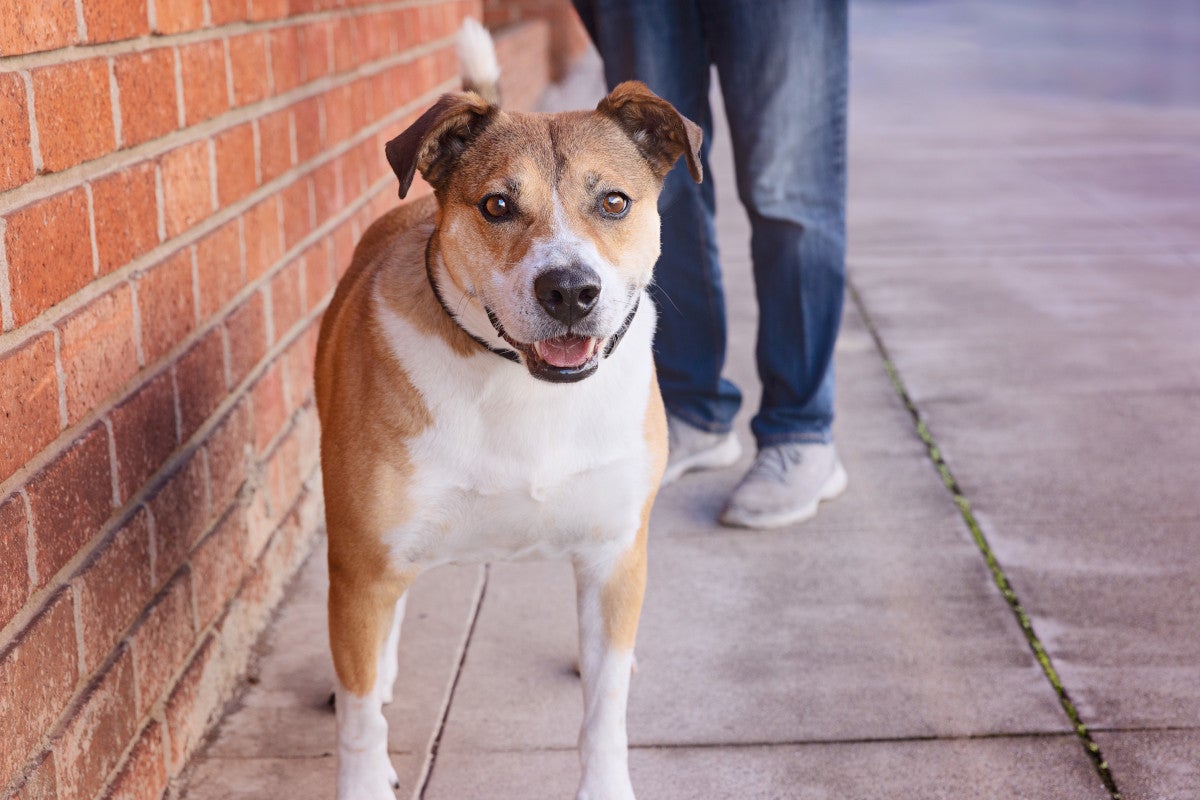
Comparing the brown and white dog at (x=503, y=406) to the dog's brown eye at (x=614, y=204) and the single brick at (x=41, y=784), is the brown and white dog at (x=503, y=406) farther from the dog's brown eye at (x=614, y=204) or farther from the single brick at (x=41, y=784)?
the single brick at (x=41, y=784)

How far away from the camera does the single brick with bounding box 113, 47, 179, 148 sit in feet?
Result: 7.71

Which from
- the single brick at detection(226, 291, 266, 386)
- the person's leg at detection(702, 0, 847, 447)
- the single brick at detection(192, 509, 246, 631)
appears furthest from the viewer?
the person's leg at detection(702, 0, 847, 447)

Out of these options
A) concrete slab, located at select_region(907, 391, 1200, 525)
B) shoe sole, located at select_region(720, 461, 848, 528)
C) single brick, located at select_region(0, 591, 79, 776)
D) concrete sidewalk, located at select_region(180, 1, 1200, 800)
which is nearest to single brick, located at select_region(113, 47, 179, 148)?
single brick, located at select_region(0, 591, 79, 776)

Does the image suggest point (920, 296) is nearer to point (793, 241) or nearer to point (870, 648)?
point (793, 241)

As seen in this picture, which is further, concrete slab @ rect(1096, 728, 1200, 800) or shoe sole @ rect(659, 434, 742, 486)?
shoe sole @ rect(659, 434, 742, 486)

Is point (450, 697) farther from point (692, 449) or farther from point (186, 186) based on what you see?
point (692, 449)

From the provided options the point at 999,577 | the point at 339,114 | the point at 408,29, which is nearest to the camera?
the point at 999,577

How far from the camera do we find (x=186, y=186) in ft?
8.78

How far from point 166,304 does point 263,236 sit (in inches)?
26.1

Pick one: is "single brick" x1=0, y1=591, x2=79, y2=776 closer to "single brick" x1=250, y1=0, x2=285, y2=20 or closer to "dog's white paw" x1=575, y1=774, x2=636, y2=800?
"dog's white paw" x1=575, y1=774, x2=636, y2=800

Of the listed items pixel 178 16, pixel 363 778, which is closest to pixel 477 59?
pixel 178 16

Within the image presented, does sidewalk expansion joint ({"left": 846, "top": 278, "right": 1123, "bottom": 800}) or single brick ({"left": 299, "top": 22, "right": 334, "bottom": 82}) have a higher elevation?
single brick ({"left": 299, "top": 22, "right": 334, "bottom": 82})

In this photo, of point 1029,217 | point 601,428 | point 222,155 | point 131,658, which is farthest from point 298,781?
point 1029,217

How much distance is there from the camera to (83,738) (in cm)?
215
